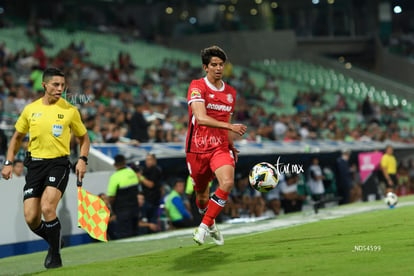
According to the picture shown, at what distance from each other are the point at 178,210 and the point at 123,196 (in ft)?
5.04

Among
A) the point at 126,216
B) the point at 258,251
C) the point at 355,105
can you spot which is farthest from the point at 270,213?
the point at 355,105

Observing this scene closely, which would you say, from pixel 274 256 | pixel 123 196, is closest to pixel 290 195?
pixel 123 196

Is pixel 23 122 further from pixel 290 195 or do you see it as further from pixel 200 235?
pixel 290 195

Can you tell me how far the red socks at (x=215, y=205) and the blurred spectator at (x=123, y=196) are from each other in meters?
6.87

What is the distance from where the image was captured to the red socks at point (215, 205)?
33.7ft

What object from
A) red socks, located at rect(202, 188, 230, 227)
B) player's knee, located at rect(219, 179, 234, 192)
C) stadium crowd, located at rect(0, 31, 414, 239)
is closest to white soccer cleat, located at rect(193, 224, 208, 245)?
red socks, located at rect(202, 188, 230, 227)

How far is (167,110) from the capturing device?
27.7 m

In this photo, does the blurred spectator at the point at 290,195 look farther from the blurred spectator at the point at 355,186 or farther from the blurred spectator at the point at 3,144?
the blurred spectator at the point at 3,144

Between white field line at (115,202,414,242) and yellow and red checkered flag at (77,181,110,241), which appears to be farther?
white field line at (115,202,414,242)

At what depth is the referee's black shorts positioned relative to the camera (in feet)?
33.2

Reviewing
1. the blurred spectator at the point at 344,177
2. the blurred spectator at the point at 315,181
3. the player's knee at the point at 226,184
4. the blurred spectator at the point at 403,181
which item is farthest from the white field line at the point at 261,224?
the blurred spectator at the point at 403,181

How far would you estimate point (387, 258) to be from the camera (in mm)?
8914

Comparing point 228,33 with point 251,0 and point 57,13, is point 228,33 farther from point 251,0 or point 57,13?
point 57,13

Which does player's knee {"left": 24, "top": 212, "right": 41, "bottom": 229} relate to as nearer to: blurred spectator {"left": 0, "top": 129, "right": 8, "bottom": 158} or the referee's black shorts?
the referee's black shorts
